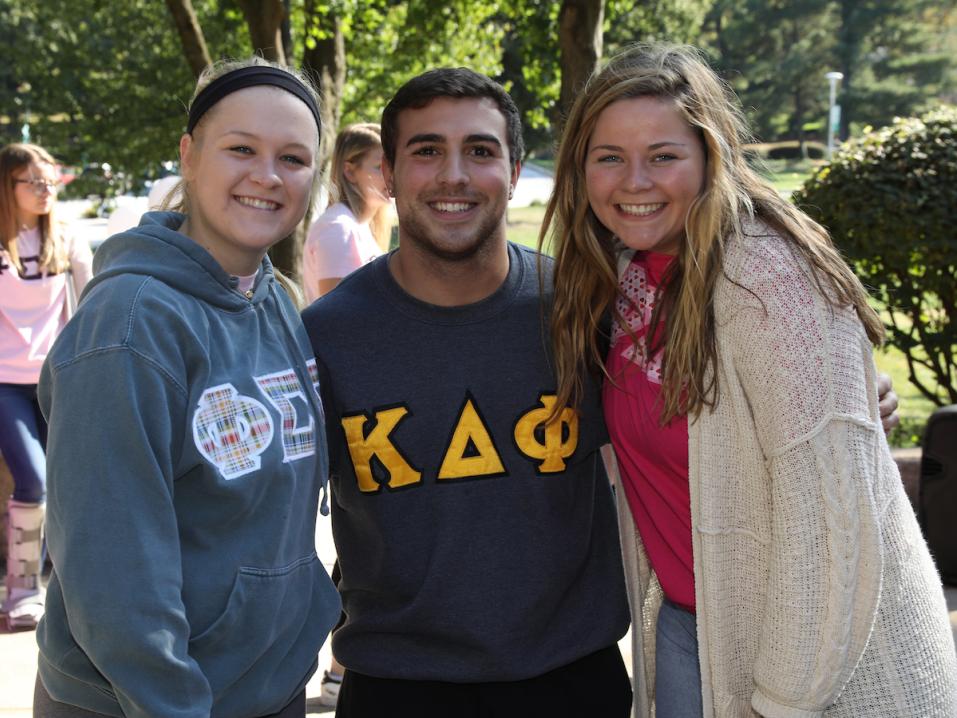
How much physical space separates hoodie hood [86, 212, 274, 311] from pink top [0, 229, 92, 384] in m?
3.39

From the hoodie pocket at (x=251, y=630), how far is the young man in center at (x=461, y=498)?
0.54 metres

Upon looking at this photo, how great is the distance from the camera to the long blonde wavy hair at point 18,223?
544cm

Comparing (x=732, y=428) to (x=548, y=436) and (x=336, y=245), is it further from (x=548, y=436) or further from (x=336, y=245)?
(x=336, y=245)

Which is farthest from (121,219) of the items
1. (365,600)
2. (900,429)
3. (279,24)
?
(900,429)

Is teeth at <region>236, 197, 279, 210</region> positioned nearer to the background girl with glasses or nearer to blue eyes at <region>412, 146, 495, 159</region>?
blue eyes at <region>412, 146, 495, 159</region>

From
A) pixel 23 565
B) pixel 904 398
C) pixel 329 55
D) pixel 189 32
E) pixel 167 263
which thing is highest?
pixel 189 32

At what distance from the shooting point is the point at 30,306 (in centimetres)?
542

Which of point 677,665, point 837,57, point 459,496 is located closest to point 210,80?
point 459,496

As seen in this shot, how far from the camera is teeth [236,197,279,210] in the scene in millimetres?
2260

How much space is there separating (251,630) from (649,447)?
1.02 meters

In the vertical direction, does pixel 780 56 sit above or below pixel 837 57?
above

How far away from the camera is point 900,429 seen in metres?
9.06

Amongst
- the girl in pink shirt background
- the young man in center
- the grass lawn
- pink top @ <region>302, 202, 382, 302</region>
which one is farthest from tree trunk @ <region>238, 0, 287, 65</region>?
the young man in center

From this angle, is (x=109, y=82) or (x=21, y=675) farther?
(x=109, y=82)
